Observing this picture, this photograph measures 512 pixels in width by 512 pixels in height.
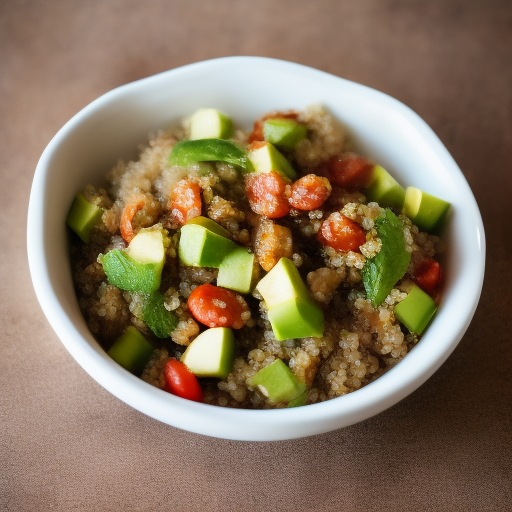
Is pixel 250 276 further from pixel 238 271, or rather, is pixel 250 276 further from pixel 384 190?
pixel 384 190

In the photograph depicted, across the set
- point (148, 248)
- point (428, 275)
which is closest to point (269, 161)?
point (148, 248)

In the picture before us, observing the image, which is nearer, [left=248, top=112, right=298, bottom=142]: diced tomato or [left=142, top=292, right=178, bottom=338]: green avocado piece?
[left=142, top=292, right=178, bottom=338]: green avocado piece

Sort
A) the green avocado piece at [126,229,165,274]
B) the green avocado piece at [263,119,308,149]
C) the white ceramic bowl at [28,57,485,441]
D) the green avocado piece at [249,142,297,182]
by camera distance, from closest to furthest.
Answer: the white ceramic bowl at [28,57,485,441], the green avocado piece at [126,229,165,274], the green avocado piece at [249,142,297,182], the green avocado piece at [263,119,308,149]

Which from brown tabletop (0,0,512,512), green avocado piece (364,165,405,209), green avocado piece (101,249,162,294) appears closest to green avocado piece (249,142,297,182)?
green avocado piece (364,165,405,209)

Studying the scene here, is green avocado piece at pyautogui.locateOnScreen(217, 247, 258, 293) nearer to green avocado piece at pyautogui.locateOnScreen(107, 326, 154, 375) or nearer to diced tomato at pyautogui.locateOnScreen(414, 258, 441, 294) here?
green avocado piece at pyautogui.locateOnScreen(107, 326, 154, 375)

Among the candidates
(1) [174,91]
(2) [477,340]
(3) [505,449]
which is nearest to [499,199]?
(2) [477,340]
